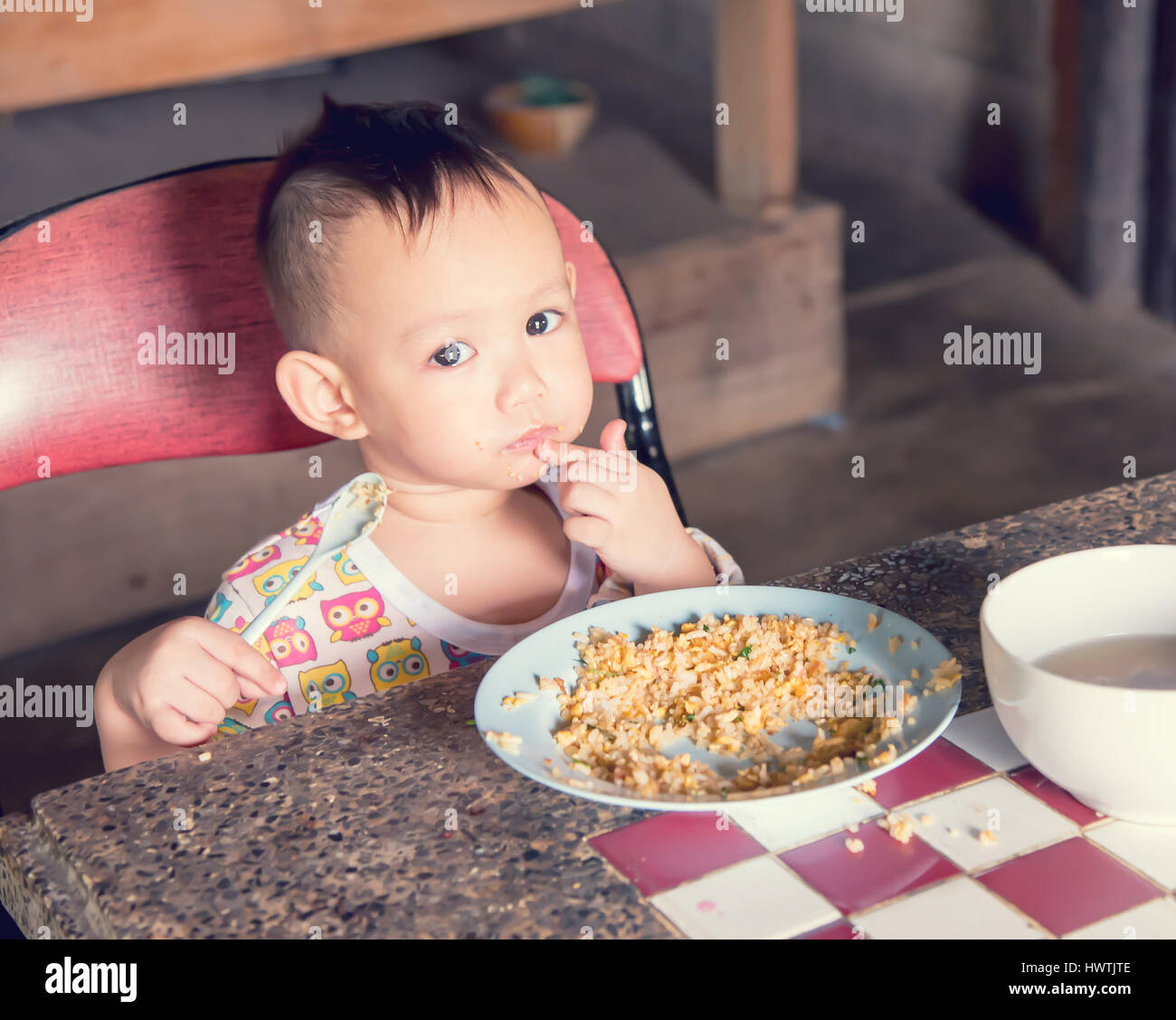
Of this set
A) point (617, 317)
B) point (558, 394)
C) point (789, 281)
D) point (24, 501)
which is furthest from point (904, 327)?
point (558, 394)

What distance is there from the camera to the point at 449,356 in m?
1.01

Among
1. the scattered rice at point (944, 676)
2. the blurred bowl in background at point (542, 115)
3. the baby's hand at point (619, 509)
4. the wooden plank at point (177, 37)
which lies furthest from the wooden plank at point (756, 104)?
the scattered rice at point (944, 676)

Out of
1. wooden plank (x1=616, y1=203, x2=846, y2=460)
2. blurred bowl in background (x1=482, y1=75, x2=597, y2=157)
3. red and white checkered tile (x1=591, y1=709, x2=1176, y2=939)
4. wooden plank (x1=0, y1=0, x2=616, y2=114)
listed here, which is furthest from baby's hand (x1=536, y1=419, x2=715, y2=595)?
blurred bowl in background (x1=482, y1=75, x2=597, y2=157)

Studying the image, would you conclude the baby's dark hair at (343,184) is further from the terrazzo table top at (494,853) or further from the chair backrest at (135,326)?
the terrazzo table top at (494,853)

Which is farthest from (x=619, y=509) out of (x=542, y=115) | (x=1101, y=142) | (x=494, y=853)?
(x=1101, y=142)

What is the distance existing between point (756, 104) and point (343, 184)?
219 cm

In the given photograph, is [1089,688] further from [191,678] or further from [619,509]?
[191,678]

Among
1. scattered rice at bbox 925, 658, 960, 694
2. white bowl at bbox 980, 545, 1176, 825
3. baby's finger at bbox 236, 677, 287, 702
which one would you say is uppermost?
white bowl at bbox 980, 545, 1176, 825

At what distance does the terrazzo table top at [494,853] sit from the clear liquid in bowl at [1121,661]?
53mm

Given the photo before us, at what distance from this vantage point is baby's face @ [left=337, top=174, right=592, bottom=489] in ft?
3.25

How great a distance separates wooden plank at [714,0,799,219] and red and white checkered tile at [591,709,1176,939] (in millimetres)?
2445

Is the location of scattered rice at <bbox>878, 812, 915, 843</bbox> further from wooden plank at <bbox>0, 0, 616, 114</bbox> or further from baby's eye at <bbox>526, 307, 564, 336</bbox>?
wooden plank at <bbox>0, 0, 616, 114</bbox>
